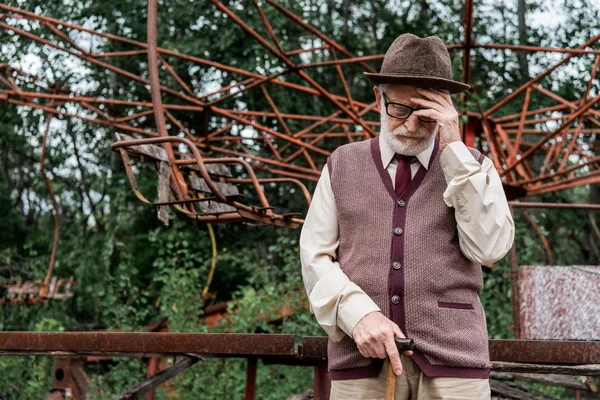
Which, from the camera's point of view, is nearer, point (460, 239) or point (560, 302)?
point (460, 239)

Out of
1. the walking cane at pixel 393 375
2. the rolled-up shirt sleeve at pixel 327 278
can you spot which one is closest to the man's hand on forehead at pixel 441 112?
the rolled-up shirt sleeve at pixel 327 278

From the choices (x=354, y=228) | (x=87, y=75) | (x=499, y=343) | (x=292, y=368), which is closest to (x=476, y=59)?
(x=87, y=75)

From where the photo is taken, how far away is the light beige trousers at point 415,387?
204 cm

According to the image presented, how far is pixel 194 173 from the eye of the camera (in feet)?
16.7

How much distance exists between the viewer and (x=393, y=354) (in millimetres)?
1970

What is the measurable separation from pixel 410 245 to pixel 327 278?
0.24 metres

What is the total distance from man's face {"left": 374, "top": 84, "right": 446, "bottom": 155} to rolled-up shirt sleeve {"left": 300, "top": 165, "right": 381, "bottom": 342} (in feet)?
0.76

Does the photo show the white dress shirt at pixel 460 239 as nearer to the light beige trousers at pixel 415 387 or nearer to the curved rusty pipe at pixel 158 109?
the light beige trousers at pixel 415 387

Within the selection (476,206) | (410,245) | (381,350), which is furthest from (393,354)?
(476,206)

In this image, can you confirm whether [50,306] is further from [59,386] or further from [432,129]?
[432,129]

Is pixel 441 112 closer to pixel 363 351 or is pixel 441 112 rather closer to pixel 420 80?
pixel 420 80

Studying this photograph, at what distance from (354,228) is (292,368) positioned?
3979 millimetres

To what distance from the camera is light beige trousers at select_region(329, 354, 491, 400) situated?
2045 mm

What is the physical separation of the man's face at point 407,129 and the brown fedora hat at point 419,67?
0.12 ft
